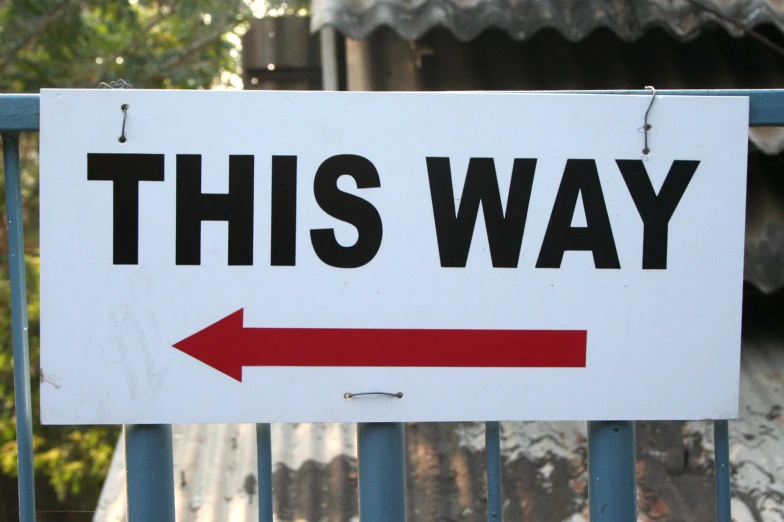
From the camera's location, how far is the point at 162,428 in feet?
4.34

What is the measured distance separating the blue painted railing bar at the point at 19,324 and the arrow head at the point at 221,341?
31 centimetres

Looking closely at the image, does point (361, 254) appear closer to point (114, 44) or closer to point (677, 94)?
point (677, 94)

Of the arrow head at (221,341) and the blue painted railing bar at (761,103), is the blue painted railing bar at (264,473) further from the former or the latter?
the blue painted railing bar at (761,103)

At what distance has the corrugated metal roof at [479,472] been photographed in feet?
7.81

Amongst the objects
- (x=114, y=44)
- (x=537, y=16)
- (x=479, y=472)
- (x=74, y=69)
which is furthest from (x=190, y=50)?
(x=479, y=472)

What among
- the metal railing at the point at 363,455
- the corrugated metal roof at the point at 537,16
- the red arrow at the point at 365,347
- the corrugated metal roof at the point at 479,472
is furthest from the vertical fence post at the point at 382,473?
the corrugated metal roof at the point at 537,16

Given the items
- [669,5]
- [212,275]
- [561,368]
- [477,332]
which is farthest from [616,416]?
[669,5]

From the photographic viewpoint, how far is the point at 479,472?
2.49 meters

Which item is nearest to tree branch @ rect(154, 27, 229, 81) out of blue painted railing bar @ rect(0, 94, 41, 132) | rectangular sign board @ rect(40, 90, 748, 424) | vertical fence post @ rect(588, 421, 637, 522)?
blue painted railing bar @ rect(0, 94, 41, 132)

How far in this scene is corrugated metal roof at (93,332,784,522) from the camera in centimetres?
238

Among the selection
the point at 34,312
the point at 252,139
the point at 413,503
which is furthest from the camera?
the point at 34,312

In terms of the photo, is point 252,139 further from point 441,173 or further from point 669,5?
point 669,5

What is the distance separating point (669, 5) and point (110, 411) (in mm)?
2201

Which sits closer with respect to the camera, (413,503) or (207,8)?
(413,503)
